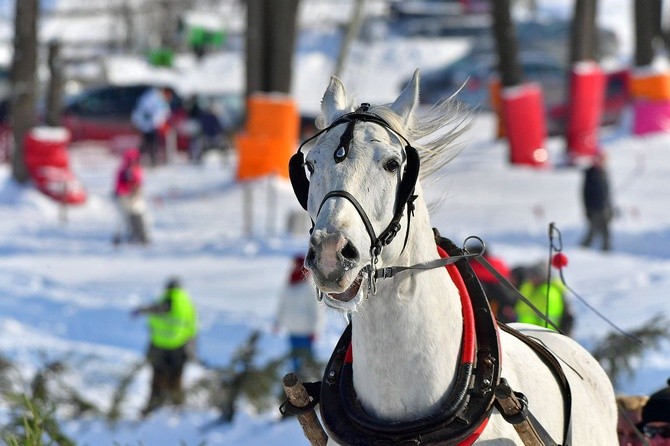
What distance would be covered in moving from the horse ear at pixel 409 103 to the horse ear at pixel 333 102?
184mm

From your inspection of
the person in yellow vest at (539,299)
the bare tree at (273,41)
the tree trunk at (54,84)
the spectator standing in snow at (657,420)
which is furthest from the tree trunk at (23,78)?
the spectator standing in snow at (657,420)

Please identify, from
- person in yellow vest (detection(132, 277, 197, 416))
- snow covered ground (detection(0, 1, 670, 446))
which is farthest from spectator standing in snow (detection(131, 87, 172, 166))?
person in yellow vest (detection(132, 277, 197, 416))

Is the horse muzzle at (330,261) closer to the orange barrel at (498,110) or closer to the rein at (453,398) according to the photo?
the rein at (453,398)

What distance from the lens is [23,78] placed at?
20.7 m

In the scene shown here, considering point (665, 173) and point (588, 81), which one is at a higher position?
point (588, 81)

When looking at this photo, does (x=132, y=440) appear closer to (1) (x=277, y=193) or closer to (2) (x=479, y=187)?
(1) (x=277, y=193)

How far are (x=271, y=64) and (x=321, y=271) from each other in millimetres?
16796

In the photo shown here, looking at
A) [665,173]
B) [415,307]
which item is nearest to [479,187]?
[665,173]

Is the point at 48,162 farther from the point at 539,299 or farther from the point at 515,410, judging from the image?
the point at 515,410

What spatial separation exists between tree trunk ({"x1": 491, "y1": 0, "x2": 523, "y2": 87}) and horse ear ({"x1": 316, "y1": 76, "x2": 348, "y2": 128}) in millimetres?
17380

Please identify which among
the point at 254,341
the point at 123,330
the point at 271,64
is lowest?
Answer: the point at 123,330

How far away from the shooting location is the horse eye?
364 centimetres

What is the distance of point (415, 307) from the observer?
376cm

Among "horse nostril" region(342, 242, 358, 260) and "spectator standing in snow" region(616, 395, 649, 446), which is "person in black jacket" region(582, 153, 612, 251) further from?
"horse nostril" region(342, 242, 358, 260)
